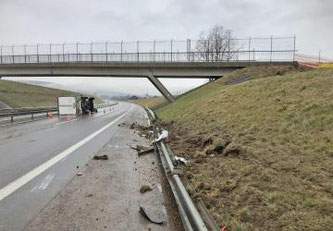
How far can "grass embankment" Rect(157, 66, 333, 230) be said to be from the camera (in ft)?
17.2

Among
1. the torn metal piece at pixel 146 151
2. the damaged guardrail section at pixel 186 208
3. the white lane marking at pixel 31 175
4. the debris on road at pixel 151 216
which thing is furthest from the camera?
the torn metal piece at pixel 146 151

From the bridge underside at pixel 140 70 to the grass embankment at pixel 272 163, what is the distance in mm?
31218

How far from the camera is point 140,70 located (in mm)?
49812

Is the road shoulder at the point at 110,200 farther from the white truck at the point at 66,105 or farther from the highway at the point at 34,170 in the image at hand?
the white truck at the point at 66,105

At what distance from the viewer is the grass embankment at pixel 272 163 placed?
5246 millimetres

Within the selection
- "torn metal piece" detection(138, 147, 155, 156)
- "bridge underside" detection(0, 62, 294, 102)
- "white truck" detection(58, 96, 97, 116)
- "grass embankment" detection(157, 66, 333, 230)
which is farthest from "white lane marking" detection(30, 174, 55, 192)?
"bridge underside" detection(0, 62, 294, 102)


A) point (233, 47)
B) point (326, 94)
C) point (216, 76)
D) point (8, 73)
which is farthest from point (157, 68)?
point (326, 94)

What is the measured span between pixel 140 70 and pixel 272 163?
42910 millimetres

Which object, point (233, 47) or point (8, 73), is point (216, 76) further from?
point (8, 73)

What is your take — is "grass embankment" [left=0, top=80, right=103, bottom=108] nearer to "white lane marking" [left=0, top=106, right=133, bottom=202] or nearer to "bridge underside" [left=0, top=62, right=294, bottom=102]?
"bridge underside" [left=0, top=62, right=294, bottom=102]

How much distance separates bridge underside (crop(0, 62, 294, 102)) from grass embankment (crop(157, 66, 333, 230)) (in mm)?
31218

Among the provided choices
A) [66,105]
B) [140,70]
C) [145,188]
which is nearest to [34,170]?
[145,188]

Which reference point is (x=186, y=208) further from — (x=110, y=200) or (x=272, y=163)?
(x=272, y=163)

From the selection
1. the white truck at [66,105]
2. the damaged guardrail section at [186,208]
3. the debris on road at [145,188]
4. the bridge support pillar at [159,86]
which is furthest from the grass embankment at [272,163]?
the bridge support pillar at [159,86]
